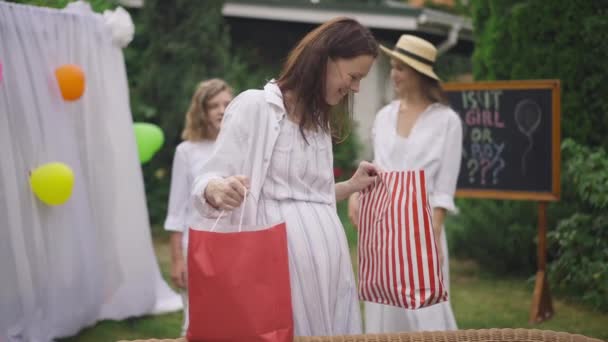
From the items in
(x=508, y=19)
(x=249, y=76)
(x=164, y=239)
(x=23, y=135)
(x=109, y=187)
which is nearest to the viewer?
(x=23, y=135)

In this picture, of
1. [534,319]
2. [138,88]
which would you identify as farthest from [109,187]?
[138,88]

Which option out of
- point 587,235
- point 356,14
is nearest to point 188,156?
Answer: point 587,235

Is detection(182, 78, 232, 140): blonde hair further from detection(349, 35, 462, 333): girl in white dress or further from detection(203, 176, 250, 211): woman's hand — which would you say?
detection(203, 176, 250, 211): woman's hand

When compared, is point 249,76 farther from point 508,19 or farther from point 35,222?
point 35,222

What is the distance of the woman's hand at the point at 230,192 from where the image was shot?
2062 millimetres

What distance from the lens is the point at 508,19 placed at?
6773 millimetres

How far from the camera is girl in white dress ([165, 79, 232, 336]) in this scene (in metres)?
4.28

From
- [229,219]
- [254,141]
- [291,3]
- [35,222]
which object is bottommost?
[35,222]

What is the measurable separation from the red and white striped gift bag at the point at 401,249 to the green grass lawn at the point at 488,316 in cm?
301

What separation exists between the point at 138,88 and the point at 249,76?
7.42ft

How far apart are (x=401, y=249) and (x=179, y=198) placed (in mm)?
2139

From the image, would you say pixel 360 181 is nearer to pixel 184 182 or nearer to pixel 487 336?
pixel 487 336

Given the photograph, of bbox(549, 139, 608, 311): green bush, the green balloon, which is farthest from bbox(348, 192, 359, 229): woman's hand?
the green balloon

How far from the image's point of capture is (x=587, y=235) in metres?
5.34
